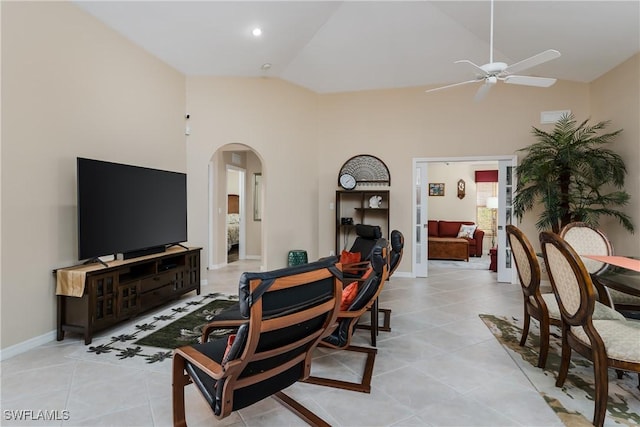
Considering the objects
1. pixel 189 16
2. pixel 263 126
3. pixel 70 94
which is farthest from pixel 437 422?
pixel 263 126

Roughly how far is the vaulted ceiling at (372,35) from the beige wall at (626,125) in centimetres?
20

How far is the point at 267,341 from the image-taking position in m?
1.42

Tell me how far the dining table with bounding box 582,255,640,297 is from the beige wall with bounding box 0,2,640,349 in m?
2.18

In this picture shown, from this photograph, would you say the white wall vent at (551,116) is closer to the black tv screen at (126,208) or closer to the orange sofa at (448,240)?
the orange sofa at (448,240)

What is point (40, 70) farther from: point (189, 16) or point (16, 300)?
point (16, 300)

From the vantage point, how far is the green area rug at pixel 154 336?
8.97ft

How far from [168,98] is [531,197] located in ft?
18.1

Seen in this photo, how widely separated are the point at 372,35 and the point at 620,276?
4003 millimetres

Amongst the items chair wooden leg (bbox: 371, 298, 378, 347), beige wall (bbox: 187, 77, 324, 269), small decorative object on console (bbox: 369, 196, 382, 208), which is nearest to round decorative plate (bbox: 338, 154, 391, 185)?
small decorative object on console (bbox: 369, 196, 382, 208)

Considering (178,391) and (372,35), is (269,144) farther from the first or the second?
(178,391)

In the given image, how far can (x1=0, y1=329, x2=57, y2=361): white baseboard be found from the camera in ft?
8.74

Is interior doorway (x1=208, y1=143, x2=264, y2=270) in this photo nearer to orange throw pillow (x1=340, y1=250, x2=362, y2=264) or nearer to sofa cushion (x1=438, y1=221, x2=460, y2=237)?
orange throw pillow (x1=340, y1=250, x2=362, y2=264)

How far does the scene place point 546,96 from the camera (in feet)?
17.6

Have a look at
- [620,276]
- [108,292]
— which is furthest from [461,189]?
[108,292]
